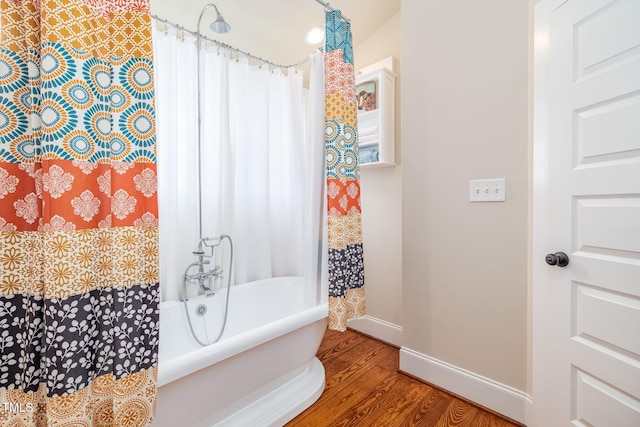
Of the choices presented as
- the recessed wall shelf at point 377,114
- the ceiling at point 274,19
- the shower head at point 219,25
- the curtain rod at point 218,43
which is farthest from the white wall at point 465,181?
the shower head at point 219,25

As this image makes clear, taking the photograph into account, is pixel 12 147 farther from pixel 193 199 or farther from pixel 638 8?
pixel 638 8

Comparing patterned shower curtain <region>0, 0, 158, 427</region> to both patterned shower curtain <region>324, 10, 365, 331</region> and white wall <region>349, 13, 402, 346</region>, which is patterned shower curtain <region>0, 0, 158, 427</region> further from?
white wall <region>349, 13, 402, 346</region>

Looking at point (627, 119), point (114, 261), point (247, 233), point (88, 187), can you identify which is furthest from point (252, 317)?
point (627, 119)

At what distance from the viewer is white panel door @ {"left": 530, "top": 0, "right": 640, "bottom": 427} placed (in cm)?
100

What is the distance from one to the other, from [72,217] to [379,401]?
67.1 inches

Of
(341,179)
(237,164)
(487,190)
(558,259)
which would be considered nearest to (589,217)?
(558,259)

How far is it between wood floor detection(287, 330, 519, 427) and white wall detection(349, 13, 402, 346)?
1.13ft

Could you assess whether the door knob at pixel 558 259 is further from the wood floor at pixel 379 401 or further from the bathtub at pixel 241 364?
the bathtub at pixel 241 364

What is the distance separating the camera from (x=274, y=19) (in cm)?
207

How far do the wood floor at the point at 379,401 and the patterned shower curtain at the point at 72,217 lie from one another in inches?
38.0

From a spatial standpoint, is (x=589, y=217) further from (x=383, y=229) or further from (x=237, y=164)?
(x=237, y=164)

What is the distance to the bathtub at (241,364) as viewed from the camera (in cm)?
108

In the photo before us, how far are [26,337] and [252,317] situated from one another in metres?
1.34

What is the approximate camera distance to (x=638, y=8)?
964mm
